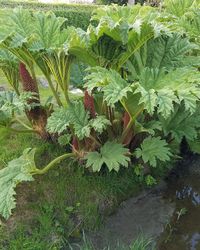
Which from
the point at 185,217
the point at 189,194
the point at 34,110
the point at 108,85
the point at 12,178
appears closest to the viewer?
the point at 108,85

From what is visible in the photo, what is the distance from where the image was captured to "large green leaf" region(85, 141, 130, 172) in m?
3.29

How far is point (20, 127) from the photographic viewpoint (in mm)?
4250

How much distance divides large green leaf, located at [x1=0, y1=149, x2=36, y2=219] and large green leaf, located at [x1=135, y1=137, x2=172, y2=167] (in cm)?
92

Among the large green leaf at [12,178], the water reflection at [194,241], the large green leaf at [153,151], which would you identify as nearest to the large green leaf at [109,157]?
the large green leaf at [153,151]

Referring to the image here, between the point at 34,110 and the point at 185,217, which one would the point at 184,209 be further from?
the point at 34,110

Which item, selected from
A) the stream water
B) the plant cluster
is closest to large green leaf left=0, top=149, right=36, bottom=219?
the plant cluster

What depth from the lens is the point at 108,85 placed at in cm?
293

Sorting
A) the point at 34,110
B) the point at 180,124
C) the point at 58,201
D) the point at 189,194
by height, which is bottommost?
the point at 189,194

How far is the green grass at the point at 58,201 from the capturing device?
3.22 meters

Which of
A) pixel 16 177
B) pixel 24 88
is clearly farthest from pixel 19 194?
pixel 24 88

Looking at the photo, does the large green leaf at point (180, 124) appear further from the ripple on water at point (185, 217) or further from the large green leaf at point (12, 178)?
the large green leaf at point (12, 178)

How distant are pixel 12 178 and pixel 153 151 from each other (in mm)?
1174

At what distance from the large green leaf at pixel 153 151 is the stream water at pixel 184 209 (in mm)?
631

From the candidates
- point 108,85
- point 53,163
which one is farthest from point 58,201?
point 108,85
